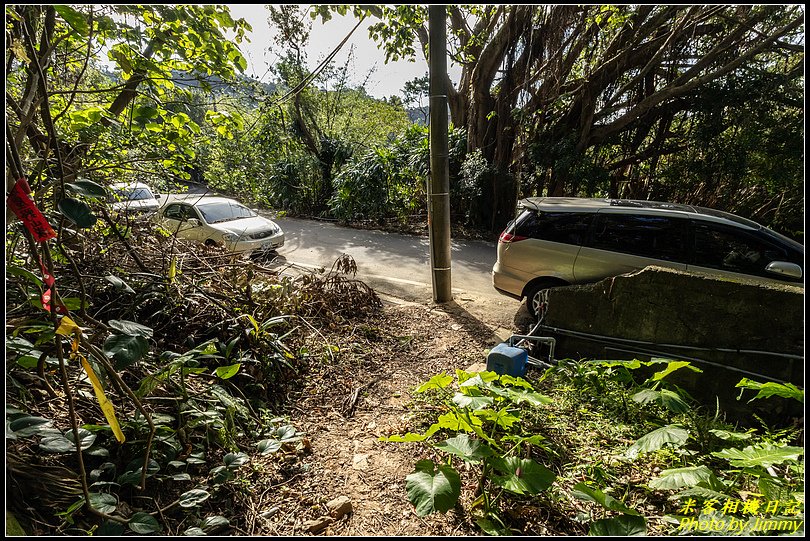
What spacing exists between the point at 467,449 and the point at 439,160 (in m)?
4.34

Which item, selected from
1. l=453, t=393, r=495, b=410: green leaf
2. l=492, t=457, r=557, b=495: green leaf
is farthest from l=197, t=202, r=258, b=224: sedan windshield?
l=492, t=457, r=557, b=495: green leaf

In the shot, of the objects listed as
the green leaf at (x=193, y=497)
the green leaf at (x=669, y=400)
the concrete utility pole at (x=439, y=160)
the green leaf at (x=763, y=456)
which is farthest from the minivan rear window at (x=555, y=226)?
the green leaf at (x=193, y=497)

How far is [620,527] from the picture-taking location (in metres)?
1.59

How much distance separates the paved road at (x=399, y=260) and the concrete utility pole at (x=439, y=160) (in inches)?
28.8

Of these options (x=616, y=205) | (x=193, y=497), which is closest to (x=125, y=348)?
(x=193, y=497)

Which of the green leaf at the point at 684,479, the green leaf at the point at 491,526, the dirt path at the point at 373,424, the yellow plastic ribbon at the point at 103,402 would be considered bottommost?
the dirt path at the point at 373,424

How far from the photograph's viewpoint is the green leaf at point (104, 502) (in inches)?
68.1

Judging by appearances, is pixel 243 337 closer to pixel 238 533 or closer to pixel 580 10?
pixel 238 533

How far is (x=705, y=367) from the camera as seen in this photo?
332cm

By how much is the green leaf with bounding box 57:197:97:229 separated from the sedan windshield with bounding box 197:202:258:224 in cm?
761

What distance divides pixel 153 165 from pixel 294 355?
230cm

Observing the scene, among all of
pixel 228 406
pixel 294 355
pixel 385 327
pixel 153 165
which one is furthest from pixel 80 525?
pixel 385 327

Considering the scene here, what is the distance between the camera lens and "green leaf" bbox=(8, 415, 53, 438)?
5.15 ft

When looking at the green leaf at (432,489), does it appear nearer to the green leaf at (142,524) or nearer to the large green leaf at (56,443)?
the green leaf at (142,524)
